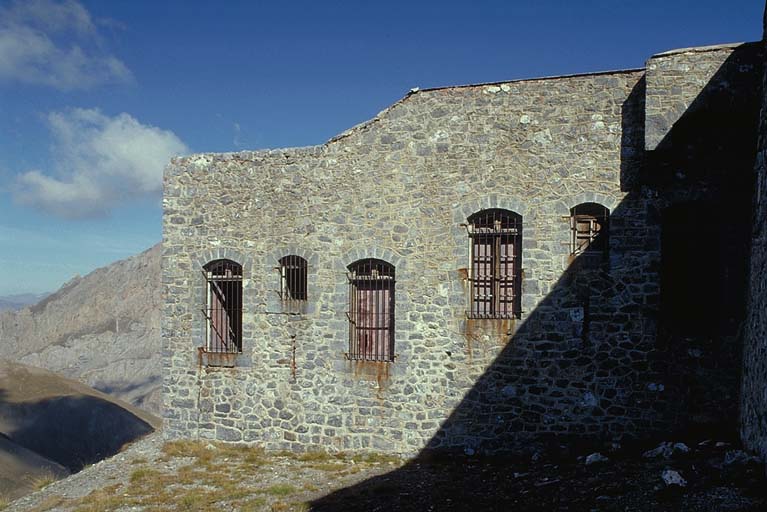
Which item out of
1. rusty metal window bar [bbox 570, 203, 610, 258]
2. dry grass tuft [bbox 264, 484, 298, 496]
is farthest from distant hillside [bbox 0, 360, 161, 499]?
rusty metal window bar [bbox 570, 203, 610, 258]

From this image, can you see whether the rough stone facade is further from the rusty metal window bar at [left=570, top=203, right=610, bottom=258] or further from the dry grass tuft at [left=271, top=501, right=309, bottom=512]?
the dry grass tuft at [left=271, top=501, right=309, bottom=512]

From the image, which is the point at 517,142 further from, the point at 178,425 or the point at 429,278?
the point at 178,425

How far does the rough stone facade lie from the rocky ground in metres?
0.40

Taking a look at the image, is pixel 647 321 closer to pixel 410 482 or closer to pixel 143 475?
pixel 410 482

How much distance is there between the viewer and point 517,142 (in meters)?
9.88

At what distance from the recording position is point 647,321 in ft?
30.2

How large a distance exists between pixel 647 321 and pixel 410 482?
439 cm

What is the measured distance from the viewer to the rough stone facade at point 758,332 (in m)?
6.76

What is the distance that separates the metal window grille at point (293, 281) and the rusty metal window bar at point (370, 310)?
0.96 meters

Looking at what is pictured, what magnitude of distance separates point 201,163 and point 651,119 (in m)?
8.15

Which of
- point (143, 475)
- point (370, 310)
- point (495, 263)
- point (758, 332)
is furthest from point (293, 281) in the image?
point (758, 332)

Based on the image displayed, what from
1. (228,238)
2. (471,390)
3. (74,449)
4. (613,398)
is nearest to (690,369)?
(613,398)

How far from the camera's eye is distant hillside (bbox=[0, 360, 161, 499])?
21.7 meters

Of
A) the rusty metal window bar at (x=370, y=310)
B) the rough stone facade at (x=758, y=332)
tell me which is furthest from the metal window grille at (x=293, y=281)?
the rough stone facade at (x=758, y=332)
